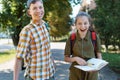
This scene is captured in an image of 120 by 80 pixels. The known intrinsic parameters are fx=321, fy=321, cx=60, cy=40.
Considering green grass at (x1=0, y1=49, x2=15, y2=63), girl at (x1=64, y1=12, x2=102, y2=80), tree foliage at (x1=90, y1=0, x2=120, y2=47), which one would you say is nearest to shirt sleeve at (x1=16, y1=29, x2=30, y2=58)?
girl at (x1=64, y1=12, x2=102, y2=80)

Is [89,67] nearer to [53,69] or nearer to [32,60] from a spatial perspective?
[53,69]

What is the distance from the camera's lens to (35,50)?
147 inches

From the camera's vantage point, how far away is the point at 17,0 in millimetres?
17391

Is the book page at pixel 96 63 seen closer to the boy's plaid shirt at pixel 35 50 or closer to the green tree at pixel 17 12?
the boy's plaid shirt at pixel 35 50

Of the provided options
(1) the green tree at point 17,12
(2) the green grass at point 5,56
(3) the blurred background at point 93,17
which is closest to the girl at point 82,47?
(3) the blurred background at point 93,17

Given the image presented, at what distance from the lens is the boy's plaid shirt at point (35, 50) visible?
3.68 metres

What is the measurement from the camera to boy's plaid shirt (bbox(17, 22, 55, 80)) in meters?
3.68

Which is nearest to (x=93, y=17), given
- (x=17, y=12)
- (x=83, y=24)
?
(x=17, y=12)

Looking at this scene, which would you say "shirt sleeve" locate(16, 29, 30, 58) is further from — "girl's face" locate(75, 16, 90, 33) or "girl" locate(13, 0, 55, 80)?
"girl's face" locate(75, 16, 90, 33)

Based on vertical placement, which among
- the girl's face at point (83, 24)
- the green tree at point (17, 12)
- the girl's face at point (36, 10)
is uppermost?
the green tree at point (17, 12)

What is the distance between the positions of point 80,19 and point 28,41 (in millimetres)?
883

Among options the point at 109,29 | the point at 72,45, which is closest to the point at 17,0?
the point at 109,29

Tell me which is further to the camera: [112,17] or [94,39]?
[112,17]

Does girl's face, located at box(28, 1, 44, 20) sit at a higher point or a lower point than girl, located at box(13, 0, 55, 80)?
higher
